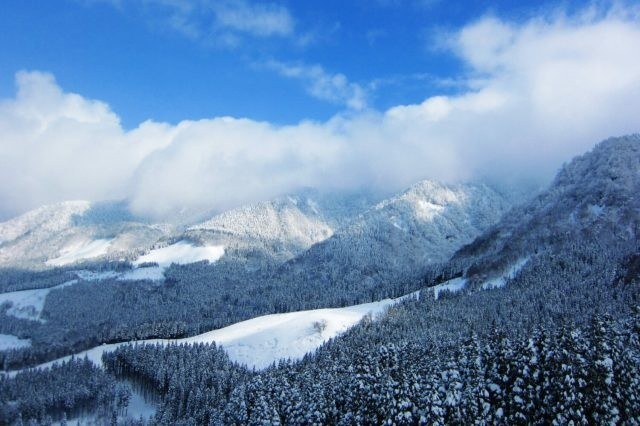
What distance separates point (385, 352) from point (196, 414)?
239 feet

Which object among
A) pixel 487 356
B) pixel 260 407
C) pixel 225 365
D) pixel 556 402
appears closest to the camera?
pixel 556 402

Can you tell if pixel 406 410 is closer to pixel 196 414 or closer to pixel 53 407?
pixel 196 414

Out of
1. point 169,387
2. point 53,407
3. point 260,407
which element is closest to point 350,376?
point 260,407

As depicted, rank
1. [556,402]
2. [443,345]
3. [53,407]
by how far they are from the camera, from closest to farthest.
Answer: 1. [556,402]
2. [443,345]
3. [53,407]

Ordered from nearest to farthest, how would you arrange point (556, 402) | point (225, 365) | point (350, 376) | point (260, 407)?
point (556, 402) < point (350, 376) < point (260, 407) < point (225, 365)

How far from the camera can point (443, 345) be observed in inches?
5655

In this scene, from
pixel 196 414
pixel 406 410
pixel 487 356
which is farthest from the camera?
pixel 196 414

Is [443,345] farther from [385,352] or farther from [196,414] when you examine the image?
[196,414]

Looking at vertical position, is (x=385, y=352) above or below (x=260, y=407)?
above

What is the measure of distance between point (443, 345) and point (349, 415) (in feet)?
182

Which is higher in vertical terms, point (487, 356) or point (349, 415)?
point (487, 356)

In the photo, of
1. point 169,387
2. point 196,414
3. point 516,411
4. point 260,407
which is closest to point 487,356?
point 516,411

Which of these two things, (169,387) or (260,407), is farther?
(169,387)

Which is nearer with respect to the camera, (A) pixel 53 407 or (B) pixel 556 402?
(B) pixel 556 402
